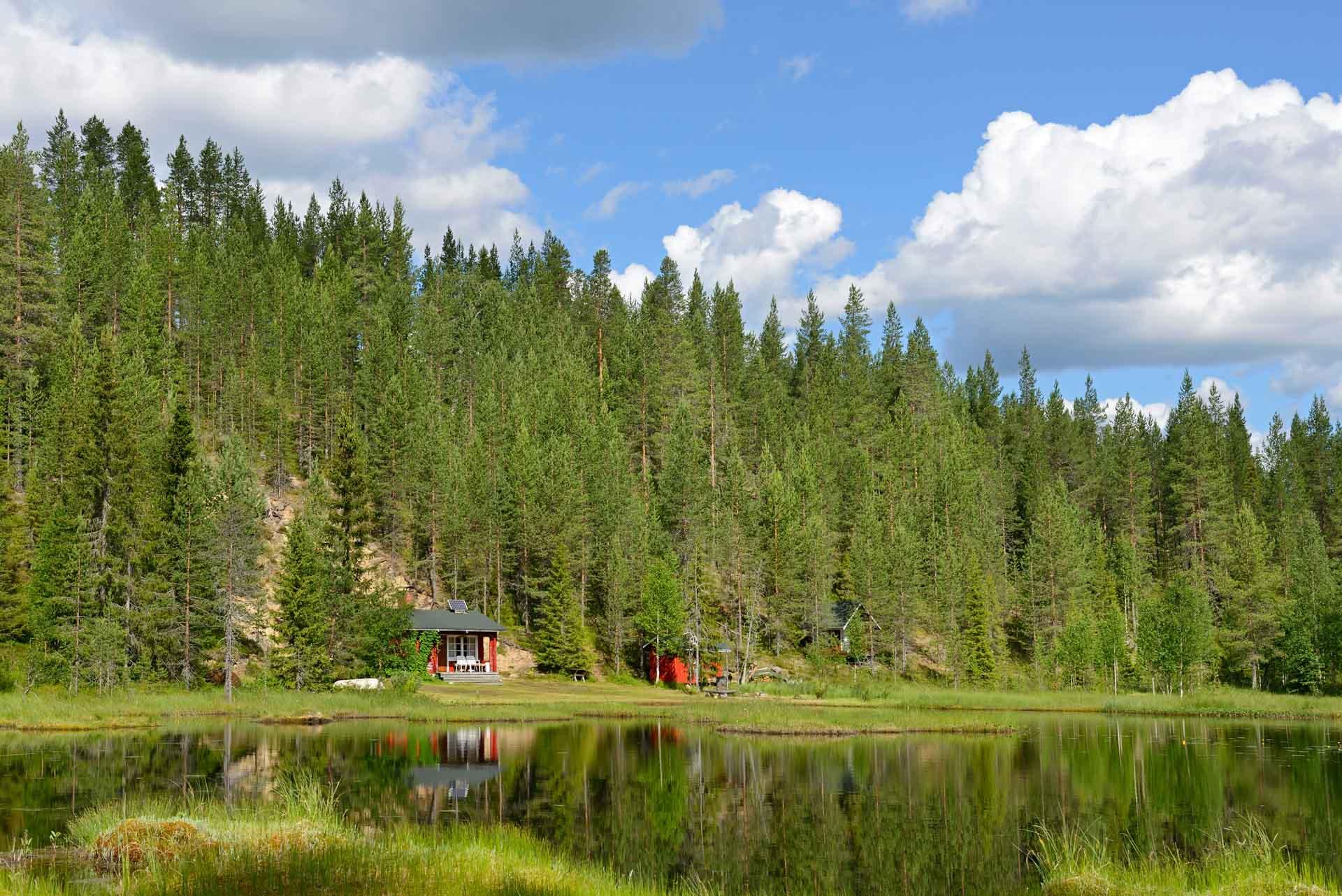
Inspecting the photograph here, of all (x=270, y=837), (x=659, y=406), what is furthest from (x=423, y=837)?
(x=659, y=406)

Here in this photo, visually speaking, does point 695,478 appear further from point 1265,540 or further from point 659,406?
point 1265,540

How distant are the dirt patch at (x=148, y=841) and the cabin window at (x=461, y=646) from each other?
176ft

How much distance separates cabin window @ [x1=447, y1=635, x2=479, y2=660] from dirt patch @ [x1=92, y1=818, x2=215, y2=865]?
53651 mm

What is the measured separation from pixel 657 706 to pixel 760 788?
1087 inches

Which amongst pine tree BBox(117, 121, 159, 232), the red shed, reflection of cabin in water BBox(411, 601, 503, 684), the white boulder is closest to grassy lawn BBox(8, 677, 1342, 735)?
the white boulder

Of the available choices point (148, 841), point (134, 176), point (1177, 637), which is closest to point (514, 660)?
point (1177, 637)

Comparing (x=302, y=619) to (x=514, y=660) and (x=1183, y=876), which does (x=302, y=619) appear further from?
(x=1183, y=876)

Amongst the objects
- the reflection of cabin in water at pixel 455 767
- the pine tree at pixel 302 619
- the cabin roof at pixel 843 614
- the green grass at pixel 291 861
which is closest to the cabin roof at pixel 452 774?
the reflection of cabin in water at pixel 455 767

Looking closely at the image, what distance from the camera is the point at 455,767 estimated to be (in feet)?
114

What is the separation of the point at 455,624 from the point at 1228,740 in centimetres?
4723

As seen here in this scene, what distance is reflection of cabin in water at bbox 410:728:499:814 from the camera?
Result: 29.2 metres

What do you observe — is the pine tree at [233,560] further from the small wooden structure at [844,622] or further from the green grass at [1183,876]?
the green grass at [1183,876]

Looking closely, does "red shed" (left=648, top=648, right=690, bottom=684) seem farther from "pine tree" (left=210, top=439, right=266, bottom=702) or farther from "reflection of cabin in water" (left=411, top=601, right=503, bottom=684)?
"pine tree" (left=210, top=439, right=266, bottom=702)

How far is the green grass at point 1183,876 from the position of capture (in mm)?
16625
